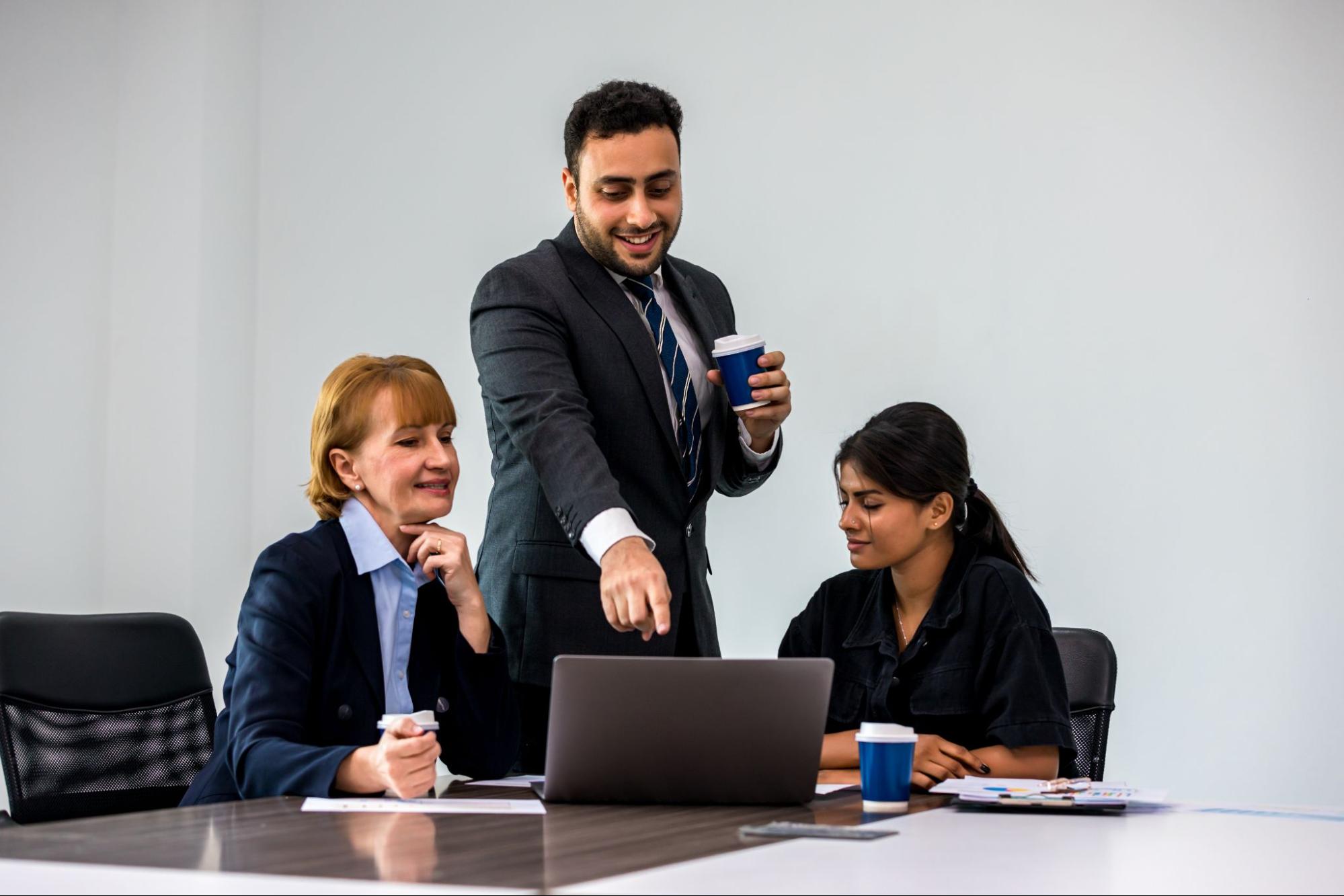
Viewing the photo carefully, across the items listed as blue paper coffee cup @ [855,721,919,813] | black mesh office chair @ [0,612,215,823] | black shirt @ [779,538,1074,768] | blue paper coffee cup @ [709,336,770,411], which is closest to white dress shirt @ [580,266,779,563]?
blue paper coffee cup @ [709,336,770,411]

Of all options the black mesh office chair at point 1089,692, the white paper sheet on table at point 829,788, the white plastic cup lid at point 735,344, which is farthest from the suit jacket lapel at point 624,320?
the black mesh office chair at point 1089,692

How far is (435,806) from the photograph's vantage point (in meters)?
1.41

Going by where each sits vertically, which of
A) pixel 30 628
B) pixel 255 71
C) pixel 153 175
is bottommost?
pixel 30 628

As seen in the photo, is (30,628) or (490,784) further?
(30,628)

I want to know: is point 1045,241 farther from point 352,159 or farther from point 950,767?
point 352,159

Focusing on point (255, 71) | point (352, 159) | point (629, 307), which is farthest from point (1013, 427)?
point (255, 71)

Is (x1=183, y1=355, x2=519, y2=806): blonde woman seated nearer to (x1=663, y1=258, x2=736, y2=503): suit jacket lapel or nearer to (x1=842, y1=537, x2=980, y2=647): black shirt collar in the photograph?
(x1=663, y1=258, x2=736, y2=503): suit jacket lapel

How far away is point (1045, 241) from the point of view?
10.6ft

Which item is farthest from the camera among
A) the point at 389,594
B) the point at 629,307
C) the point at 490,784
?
the point at 629,307

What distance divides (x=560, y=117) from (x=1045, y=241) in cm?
143

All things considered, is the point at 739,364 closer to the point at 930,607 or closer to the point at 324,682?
the point at 930,607

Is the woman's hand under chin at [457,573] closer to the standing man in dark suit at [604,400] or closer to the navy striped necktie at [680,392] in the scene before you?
the standing man in dark suit at [604,400]

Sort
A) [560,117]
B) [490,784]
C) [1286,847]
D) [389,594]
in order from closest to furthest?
1. [1286,847]
2. [490,784]
3. [389,594]
4. [560,117]

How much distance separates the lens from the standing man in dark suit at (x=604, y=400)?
197 cm
